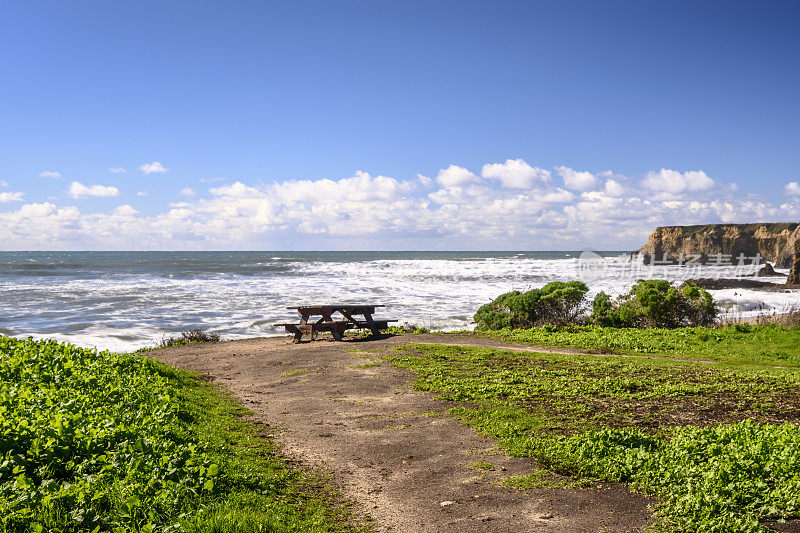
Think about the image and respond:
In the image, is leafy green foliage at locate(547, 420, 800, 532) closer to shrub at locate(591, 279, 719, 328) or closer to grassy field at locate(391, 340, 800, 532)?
grassy field at locate(391, 340, 800, 532)

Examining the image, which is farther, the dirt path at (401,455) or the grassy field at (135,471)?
the dirt path at (401,455)

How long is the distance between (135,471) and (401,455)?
3326 mm

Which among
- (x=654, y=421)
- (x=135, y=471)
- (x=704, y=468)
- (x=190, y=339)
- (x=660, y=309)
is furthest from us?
(x=660, y=309)

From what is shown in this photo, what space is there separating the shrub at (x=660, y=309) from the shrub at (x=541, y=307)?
1029 millimetres

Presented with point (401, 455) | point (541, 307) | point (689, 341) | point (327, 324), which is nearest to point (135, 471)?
point (401, 455)

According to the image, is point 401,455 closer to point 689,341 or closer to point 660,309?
point 689,341

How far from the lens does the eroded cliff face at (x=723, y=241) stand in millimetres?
88244

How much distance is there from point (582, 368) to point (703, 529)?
26.7ft

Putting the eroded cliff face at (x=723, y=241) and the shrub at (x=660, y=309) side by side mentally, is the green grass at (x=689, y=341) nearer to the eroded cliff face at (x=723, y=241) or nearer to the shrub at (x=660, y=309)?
the shrub at (x=660, y=309)

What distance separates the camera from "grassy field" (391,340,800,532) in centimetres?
521

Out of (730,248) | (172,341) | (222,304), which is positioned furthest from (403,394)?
(730,248)

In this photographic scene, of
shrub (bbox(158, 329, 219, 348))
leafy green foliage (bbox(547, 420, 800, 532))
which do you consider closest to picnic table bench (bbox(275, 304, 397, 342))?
shrub (bbox(158, 329, 219, 348))

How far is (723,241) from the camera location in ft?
320

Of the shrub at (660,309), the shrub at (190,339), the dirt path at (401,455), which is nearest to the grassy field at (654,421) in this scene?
the dirt path at (401,455)
